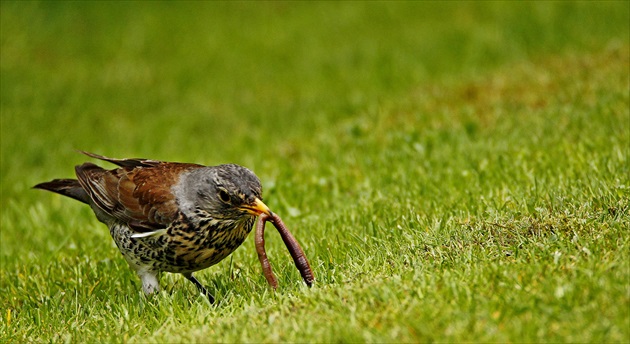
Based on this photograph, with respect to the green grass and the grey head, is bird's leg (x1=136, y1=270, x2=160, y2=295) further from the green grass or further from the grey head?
the grey head

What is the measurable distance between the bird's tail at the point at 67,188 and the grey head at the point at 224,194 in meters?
1.33

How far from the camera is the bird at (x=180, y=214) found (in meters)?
5.47

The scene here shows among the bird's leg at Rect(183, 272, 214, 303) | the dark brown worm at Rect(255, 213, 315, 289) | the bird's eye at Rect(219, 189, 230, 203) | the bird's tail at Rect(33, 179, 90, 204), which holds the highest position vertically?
the bird's eye at Rect(219, 189, 230, 203)

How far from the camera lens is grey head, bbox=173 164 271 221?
17.6 ft

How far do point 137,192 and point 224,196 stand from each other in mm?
936

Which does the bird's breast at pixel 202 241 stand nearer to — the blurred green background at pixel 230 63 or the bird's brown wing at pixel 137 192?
the bird's brown wing at pixel 137 192

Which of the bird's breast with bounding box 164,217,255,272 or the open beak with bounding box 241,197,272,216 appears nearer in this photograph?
the open beak with bounding box 241,197,272,216

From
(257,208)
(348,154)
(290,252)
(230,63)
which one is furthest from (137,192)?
(230,63)

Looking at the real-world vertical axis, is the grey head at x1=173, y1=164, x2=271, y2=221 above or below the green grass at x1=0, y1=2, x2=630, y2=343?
above

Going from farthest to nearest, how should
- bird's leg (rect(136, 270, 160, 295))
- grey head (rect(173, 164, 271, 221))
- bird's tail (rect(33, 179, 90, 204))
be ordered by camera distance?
bird's tail (rect(33, 179, 90, 204)) < bird's leg (rect(136, 270, 160, 295)) < grey head (rect(173, 164, 271, 221))

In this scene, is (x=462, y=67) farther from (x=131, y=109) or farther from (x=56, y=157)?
(x=56, y=157)

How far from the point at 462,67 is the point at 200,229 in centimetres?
806

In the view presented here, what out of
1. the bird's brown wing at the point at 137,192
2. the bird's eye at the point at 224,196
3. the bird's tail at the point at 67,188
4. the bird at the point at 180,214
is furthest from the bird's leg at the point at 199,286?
the bird's tail at the point at 67,188

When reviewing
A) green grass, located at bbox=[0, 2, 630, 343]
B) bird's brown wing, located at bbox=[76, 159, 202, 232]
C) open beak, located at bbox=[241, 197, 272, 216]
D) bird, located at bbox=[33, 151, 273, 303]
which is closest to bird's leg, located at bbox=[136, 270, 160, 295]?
bird, located at bbox=[33, 151, 273, 303]
